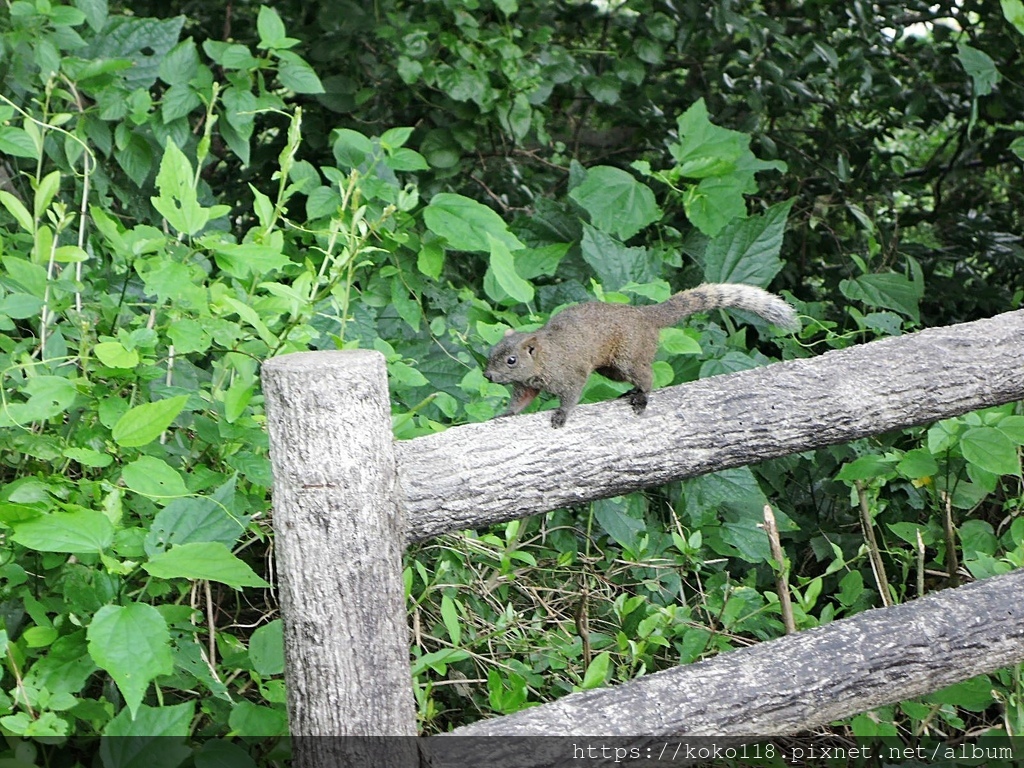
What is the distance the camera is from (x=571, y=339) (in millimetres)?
2338

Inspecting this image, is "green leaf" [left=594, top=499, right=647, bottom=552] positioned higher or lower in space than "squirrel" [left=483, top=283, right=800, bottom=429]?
lower

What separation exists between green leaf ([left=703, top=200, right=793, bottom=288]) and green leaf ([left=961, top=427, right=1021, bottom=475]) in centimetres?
92

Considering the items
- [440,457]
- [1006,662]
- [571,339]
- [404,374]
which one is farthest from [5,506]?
[1006,662]

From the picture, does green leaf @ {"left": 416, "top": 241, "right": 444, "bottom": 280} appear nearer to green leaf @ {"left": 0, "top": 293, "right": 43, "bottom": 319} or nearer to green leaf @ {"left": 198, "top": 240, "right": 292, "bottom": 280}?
green leaf @ {"left": 198, "top": 240, "right": 292, "bottom": 280}

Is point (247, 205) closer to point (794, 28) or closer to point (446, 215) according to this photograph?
point (446, 215)

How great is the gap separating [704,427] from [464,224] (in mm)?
1139

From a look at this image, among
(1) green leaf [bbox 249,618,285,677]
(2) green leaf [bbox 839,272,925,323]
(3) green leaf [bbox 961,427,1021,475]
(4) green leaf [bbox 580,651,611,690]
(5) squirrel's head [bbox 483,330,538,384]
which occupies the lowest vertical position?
(4) green leaf [bbox 580,651,611,690]

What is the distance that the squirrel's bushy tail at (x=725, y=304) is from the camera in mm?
2393

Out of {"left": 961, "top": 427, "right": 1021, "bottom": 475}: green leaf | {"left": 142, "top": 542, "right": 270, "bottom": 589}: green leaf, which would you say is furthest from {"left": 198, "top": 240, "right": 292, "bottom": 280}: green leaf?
{"left": 961, "top": 427, "right": 1021, "bottom": 475}: green leaf

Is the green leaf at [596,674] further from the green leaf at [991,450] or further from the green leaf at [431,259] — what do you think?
the green leaf at [431,259]

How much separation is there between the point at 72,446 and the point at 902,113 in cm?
406

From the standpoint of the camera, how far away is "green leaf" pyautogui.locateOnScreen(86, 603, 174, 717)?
1.47m

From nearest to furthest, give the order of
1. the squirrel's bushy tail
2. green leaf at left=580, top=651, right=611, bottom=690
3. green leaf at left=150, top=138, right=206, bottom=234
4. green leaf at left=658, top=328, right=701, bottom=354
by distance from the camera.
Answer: green leaf at left=580, top=651, right=611, bottom=690 → green leaf at left=150, top=138, right=206, bottom=234 → the squirrel's bushy tail → green leaf at left=658, top=328, right=701, bottom=354

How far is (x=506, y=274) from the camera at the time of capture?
256 cm
